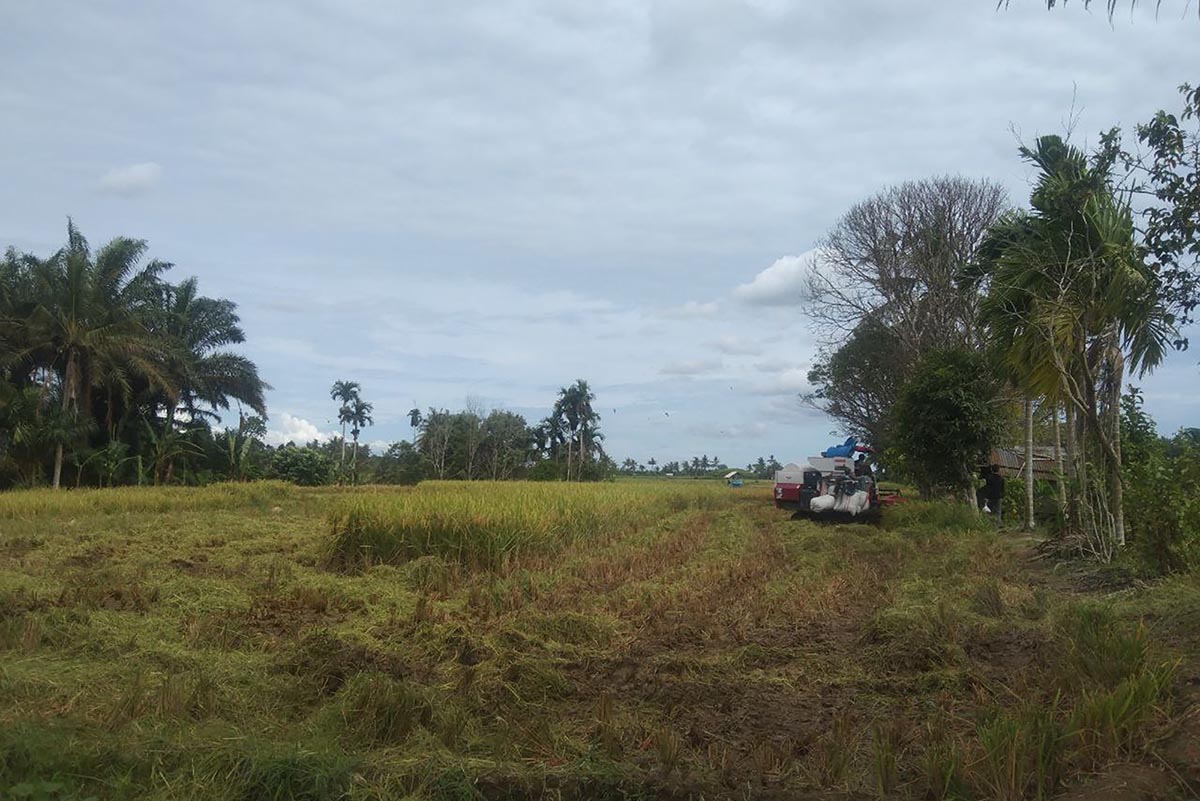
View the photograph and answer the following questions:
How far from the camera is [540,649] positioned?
6.08 meters

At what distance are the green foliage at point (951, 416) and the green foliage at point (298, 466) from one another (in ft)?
96.8

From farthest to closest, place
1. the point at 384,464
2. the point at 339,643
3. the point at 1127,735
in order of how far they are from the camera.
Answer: the point at 384,464 < the point at 339,643 < the point at 1127,735

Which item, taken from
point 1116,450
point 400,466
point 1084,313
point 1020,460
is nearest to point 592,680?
point 1116,450

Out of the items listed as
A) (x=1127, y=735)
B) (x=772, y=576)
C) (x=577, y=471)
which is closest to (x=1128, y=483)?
(x=772, y=576)

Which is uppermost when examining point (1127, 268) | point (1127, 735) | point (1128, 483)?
point (1127, 268)

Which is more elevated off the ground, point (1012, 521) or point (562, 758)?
point (1012, 521)

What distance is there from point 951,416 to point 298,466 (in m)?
31.3

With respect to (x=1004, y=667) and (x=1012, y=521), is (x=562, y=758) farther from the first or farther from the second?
(x=1012, y=521)

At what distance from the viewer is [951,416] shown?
57.4ft

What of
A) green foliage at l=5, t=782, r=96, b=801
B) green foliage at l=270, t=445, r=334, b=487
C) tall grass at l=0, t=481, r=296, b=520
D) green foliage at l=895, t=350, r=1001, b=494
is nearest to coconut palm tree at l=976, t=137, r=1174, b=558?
green foliage at l=895, t=350, r=1001, b=494

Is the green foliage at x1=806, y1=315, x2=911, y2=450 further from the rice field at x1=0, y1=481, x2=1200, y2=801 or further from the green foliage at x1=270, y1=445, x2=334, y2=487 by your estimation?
the green foliage at x1=270, y1=445, x2=334, y2=487

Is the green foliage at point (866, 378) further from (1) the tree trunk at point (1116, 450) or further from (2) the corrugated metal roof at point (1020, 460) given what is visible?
(1) the tree trunk at point (1116, 450)

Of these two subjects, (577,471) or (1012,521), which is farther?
(577,471)

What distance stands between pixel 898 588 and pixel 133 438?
31957 mm
